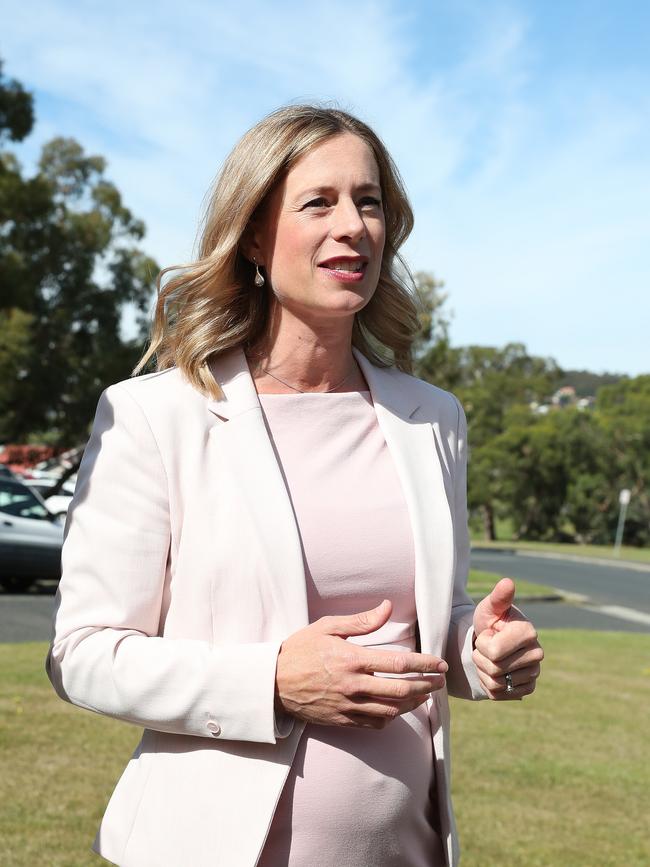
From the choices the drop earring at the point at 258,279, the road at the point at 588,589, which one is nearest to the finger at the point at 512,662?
the drop earring at the point at 258,279

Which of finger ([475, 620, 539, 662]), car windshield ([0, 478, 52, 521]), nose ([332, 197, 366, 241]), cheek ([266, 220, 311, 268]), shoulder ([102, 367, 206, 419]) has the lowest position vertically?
car windshield ([0, 478, 52, 521])

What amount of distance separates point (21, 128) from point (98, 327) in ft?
27.8

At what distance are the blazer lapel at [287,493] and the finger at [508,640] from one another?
0.14m

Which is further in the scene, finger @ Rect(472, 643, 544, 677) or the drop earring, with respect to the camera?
the drop earring

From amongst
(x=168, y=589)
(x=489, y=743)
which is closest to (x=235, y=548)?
(x=168, y=589)

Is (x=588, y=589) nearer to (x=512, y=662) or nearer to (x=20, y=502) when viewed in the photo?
(x=20, y=502)

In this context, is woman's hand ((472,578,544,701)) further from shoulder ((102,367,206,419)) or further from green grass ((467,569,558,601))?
green grass ((467,569,558,601))

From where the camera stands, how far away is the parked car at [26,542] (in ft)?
49.2

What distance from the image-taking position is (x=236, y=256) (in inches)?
104

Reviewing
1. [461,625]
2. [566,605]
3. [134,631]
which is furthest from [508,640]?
[566,605]

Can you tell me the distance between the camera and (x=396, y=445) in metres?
2.52

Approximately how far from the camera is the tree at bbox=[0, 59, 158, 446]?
27484 mm

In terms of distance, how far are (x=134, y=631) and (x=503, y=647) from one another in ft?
2.42

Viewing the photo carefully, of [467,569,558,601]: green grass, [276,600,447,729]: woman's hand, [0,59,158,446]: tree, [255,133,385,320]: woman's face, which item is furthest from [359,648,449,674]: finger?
[0,59,158,446]: tree
